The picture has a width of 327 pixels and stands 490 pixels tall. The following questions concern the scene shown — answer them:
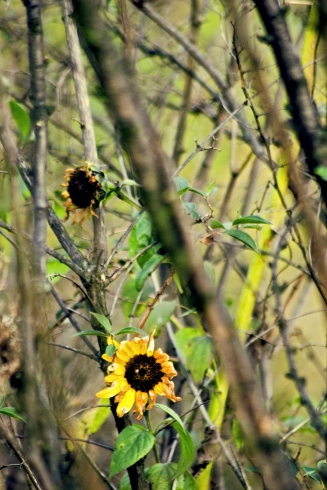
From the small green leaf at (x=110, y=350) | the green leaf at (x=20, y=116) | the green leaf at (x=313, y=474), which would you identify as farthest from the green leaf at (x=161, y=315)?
the green leaf at (x=20, y=116)

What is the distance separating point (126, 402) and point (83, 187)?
486 millimetres

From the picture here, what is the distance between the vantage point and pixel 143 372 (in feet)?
Result: 3.70

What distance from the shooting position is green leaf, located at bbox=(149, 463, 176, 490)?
1.16 m

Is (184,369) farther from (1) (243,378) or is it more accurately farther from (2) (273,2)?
(1) (243,378)

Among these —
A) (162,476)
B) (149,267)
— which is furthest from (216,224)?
(162,476)

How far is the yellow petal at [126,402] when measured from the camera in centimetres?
111

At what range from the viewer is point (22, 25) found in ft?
7.93

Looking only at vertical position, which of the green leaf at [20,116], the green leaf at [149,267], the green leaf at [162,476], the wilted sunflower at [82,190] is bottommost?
the green leaf at [162,476]

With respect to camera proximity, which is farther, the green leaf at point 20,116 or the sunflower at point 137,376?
the green leaf at point 20,116

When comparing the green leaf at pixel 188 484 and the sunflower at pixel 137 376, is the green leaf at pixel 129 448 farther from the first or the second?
the green leaf at pixel 188 484

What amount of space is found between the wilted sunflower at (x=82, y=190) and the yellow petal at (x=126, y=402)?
40cm

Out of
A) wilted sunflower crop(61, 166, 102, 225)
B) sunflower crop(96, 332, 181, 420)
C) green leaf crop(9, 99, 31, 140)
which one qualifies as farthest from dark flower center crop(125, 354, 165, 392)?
green leaf crop(9, 99, 31, 140)

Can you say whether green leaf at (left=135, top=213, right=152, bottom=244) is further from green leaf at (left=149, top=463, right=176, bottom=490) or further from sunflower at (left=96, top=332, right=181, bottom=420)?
green leaf at (left=149, top=463, right=176, bottom=490)

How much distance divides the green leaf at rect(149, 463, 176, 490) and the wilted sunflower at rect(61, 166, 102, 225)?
0.55 meters
